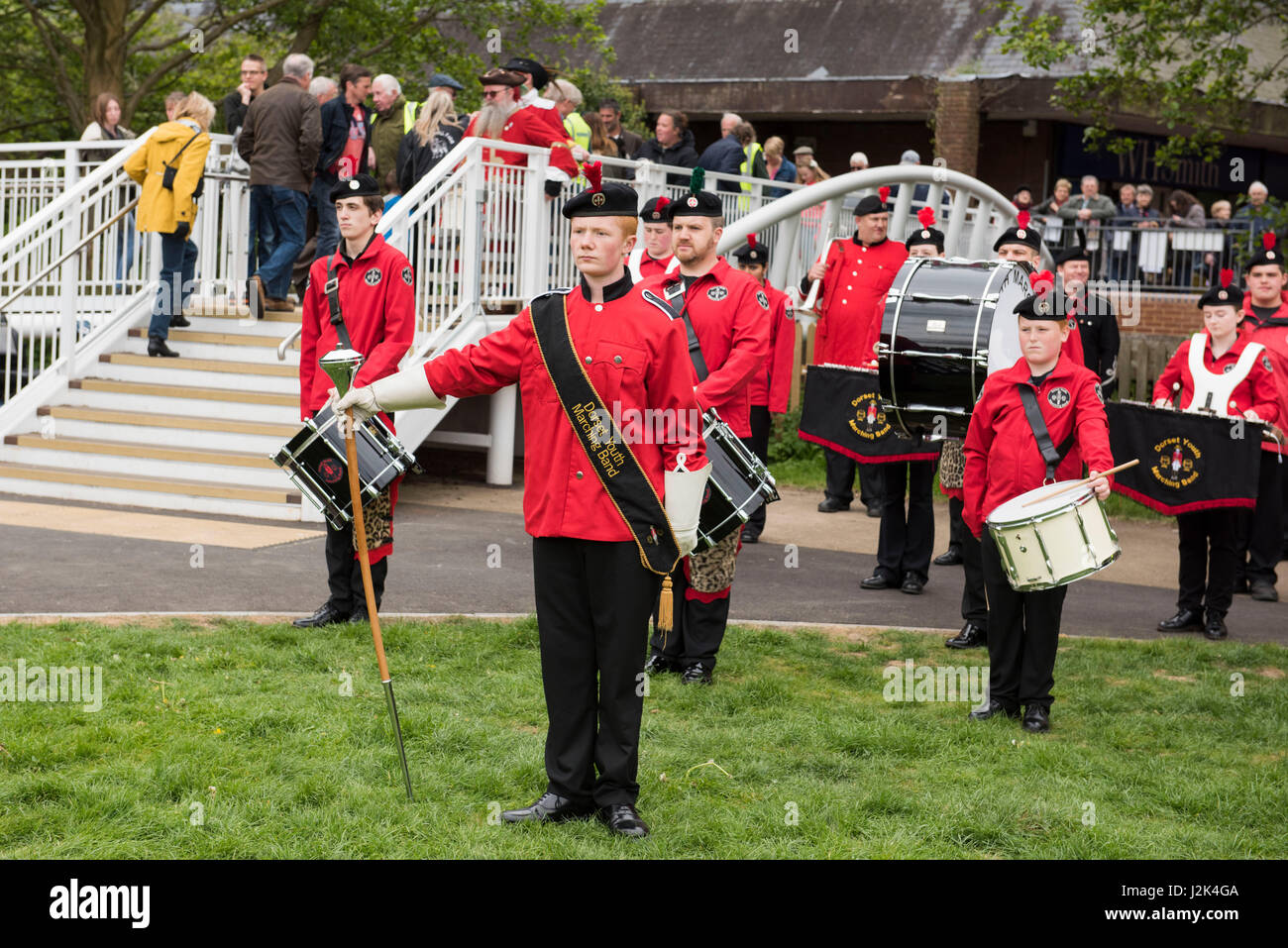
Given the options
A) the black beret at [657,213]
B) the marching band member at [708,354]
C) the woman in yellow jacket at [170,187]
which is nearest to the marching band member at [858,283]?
the black beret at [657,213]

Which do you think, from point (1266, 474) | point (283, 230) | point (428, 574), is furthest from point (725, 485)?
point (283, 230)

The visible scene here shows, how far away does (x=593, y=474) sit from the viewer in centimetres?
504

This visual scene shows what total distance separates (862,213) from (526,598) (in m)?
4.10

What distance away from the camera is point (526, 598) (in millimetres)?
9008

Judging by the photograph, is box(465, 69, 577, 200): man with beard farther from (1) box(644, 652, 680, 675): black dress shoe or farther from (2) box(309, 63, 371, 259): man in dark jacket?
(1) box(644, 652, 680, 675): black dress shoe

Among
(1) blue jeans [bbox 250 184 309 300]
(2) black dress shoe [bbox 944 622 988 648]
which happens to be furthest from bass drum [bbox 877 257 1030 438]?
→ (1) blue jeans [bbox 250 184 309 300]

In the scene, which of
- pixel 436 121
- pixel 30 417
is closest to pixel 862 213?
pixel 436 121

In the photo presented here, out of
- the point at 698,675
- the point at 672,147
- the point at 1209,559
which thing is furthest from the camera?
the point at 672,147

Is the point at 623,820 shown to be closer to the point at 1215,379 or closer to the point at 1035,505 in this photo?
the point at 1035,505

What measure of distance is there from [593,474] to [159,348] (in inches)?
358

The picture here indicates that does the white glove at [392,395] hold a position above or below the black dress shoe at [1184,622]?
above

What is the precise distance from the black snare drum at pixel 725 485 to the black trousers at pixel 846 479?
242 inches

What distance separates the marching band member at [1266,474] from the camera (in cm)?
1005

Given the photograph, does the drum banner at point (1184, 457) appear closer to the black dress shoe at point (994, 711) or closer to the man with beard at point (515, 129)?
the black dress shoe at point (994, 711)
